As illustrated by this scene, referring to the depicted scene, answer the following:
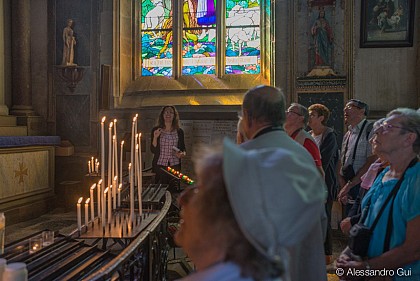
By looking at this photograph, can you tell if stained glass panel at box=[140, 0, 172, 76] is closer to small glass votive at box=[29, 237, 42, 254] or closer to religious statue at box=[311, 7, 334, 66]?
religious statue at box=[311, 7, 334, 66]

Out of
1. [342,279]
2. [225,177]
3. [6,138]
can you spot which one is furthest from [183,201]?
[6,138]

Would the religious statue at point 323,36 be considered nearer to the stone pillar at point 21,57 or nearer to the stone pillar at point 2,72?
the stone pillar at point 21,57

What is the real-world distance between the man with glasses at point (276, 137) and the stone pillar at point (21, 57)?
6472 millimetres

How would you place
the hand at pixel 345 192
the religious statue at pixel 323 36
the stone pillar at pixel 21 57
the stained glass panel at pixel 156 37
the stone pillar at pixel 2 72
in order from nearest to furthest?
the hand at pixel 345 192, the religious statue at pixel 323 36, the stone pillar at pixel 2 72, the stone pillar at pixel 21 57, the stained glass panel at pixel 156 37

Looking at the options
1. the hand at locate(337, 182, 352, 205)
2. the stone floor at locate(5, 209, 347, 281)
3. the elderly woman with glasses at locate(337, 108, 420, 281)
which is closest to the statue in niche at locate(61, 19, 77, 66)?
the stone floor at locate(5, 209, 347, 281)

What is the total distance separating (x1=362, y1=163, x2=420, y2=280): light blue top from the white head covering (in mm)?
1229

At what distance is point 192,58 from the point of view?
26.9 ft

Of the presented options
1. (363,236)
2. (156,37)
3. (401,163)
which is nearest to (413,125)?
(401,163)

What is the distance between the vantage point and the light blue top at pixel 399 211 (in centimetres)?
190

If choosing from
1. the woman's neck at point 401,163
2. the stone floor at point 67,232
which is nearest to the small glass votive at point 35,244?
the stone floor at point 67,232

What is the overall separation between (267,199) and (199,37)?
7646mm

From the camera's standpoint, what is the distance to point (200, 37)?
8.19 meters

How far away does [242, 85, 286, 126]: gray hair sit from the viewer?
6.31ft

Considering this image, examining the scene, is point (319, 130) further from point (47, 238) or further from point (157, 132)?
point (47, 238)
